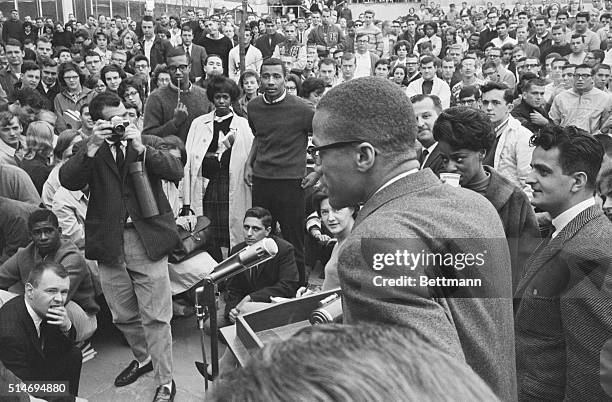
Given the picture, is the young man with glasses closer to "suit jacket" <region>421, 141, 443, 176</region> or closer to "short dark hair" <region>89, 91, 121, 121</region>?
"suit jacket" <region>421, 141, 443, 176</region>

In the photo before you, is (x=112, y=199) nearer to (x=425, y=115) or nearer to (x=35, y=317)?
(x=35, y=317)

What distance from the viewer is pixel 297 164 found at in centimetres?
487

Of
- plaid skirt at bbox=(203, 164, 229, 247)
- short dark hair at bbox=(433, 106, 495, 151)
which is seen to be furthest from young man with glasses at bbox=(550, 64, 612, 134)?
short dark hair at bbox=(433, 106, 495, 151)

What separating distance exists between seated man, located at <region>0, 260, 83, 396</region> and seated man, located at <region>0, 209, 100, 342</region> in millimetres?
370

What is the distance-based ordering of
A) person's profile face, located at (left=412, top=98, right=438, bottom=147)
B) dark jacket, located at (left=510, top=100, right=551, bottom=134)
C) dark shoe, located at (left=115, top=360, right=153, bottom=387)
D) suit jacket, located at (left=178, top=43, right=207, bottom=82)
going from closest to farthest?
1. dark shoe, located at (left=115, top=360, right=153, bottom=387)
2. person's profile face, located at (left=412, top=98, right=438, bottom=147)
3. dark jacket, located at (left=510, top=100, right=551, bottom=134)
4. suit jacket, located at (left=178, top=43, right=207, bottom=82)

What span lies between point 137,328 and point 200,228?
982 millimetres

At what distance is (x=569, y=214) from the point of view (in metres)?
2.29

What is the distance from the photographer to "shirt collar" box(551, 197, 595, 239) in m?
2.26

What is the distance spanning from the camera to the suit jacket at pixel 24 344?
3.21 meters

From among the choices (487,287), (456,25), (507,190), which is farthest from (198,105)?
(456,25)

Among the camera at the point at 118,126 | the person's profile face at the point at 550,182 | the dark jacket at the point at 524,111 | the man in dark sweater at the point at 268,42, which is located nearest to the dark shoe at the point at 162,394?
the camera at the point at 118,126

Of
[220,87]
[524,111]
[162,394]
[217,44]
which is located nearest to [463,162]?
[162,394]

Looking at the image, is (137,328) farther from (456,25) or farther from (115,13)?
(115,13)

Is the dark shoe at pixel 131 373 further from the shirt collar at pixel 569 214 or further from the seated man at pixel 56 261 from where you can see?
the shirt collar at pixel 569 214
